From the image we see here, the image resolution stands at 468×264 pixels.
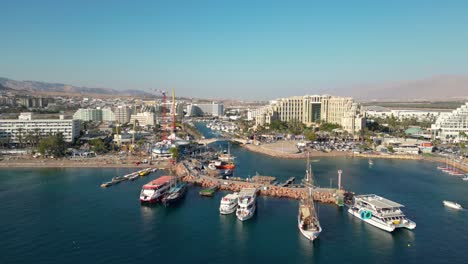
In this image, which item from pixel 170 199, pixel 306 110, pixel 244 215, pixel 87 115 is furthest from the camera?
pixel 87 115

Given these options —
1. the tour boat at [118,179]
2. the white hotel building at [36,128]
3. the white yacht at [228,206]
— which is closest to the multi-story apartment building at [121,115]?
the white hotel building at [36,128]

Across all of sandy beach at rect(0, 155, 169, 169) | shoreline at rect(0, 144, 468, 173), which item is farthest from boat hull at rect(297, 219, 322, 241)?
sandy beach at rect(0, 155, 169, 169)

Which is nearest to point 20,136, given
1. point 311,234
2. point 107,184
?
point 107,184

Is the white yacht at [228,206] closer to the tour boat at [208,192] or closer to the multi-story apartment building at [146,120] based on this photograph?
the tour boat at [208,192]

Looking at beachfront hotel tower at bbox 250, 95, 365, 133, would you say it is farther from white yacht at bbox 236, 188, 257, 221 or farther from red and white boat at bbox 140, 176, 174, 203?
white yacht at bbox 236, 188, 257, 221

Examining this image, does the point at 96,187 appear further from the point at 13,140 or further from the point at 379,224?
the point at 13,140

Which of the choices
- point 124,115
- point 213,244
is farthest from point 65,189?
point 124,115

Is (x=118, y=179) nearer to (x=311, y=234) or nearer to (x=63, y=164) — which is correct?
(x=63, y=164)

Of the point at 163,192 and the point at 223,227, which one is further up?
the point at 163,192
